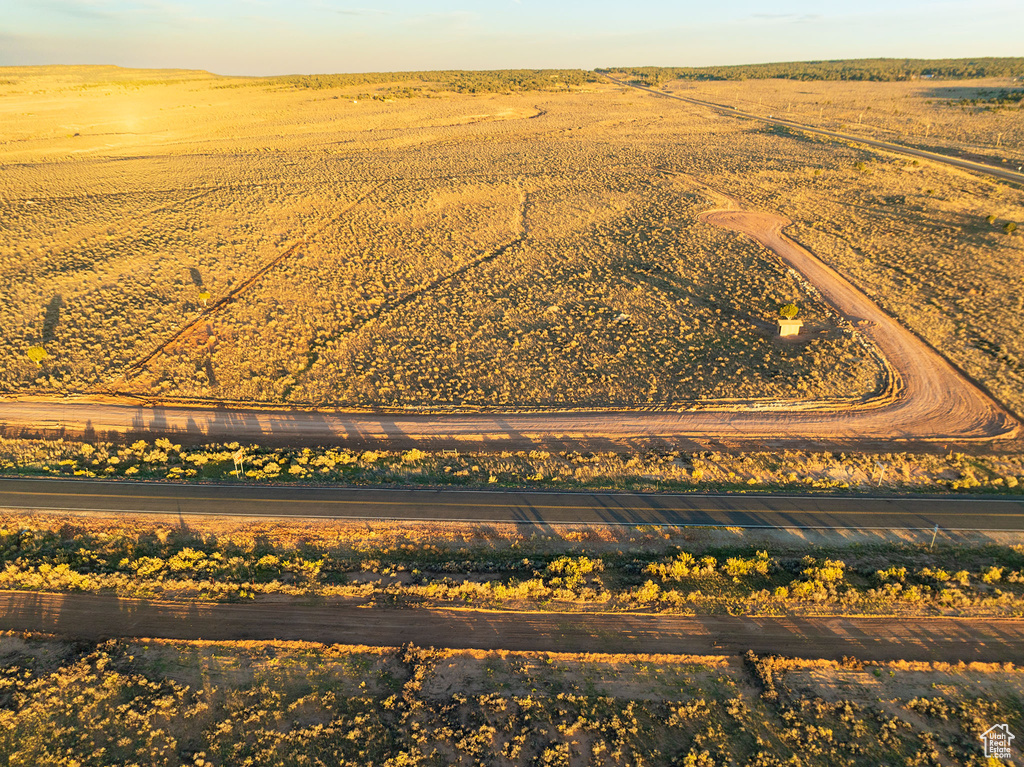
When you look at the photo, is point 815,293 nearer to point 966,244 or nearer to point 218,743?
point 966,244

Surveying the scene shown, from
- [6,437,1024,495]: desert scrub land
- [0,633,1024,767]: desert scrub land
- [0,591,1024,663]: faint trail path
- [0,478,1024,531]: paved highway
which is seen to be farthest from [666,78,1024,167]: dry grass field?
[0,633,1024,767]: desert scrub land

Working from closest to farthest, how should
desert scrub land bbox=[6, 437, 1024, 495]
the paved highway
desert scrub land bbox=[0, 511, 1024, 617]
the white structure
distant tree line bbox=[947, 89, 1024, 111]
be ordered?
desert scrub land bbox=[0, 511, 1024, 617]
the paved highway
desert scrub land bbox=[6, 437, 1024, 495]
the white structure
distant tree line bbox=[947, 89, 1024, 111]

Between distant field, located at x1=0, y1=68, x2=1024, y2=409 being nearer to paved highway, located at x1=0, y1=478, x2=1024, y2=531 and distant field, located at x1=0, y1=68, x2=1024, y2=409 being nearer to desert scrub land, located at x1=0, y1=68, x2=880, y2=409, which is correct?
desert scrub land, located at x1=0, y1=68, x2=880, y2=409

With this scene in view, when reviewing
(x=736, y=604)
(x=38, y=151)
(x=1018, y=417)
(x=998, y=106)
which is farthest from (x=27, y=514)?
(x=998, y=106)

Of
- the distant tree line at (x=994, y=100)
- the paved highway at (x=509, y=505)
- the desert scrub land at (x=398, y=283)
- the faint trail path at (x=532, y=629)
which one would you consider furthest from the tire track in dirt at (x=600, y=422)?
the distant tree line at (x=994, y=100)

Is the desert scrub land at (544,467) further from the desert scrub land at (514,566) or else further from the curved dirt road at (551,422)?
the desert scrub land at (514,566)
